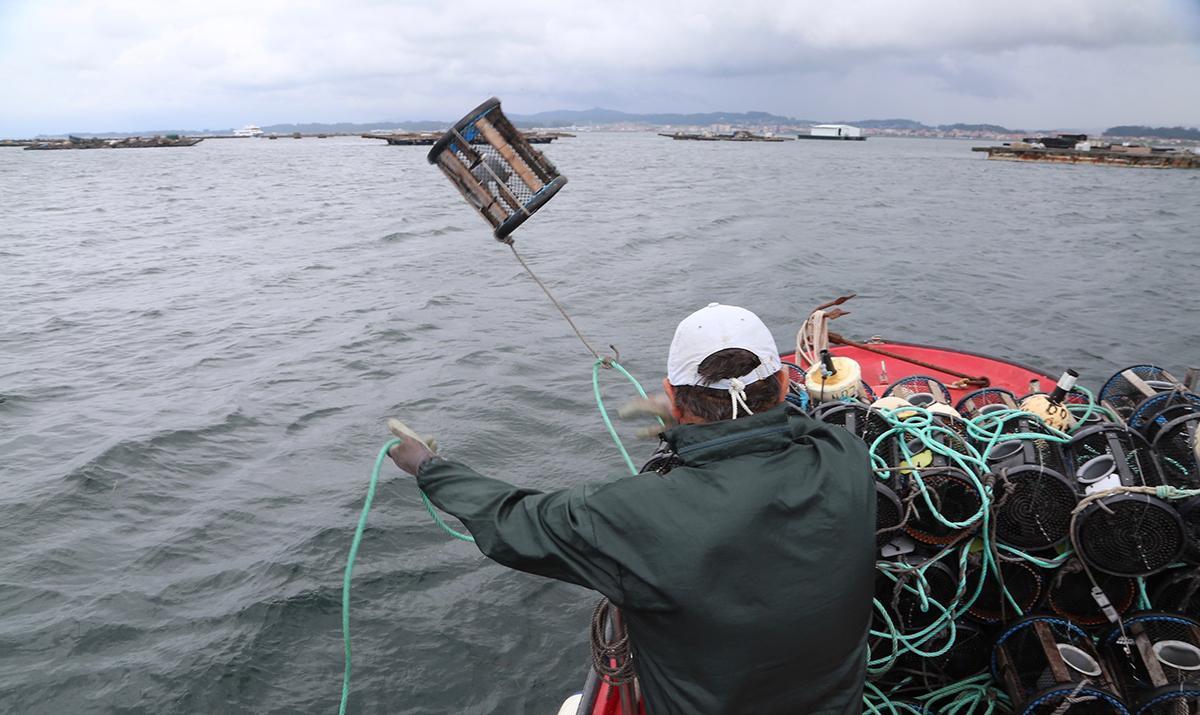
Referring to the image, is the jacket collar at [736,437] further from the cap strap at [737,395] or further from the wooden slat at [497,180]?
the wooden slat at [497,180]

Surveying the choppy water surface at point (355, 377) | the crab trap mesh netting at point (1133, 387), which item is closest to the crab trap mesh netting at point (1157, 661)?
the crab trap mesh netting at point (1133, 387)

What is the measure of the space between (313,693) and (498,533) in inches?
163

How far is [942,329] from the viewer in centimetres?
1454

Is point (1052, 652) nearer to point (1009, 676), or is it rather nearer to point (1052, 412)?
point (1009, 676)

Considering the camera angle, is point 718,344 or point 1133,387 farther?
point 1133,387

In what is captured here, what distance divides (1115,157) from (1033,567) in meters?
77.0

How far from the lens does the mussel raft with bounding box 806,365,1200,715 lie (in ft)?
10.3

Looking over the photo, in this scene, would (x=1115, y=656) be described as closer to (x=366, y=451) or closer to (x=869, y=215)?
(x=366, y=451)

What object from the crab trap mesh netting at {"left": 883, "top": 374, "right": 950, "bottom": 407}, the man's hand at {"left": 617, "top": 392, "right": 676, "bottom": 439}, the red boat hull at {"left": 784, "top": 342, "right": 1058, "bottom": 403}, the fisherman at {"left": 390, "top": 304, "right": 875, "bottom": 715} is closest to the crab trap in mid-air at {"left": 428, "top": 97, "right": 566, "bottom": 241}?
the man's hand at {"left": 617, "top": 392, "right": 676, "bottom": 439}

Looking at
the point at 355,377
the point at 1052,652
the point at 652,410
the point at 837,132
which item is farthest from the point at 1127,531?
the point at 837,132

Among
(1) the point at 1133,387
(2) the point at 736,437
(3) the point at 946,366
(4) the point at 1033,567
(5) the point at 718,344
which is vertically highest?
(5) the point at 718,344

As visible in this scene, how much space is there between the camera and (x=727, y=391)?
2051 mm

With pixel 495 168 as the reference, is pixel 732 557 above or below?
below

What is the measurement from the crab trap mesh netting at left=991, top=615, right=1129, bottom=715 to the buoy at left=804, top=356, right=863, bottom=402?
2.06m
